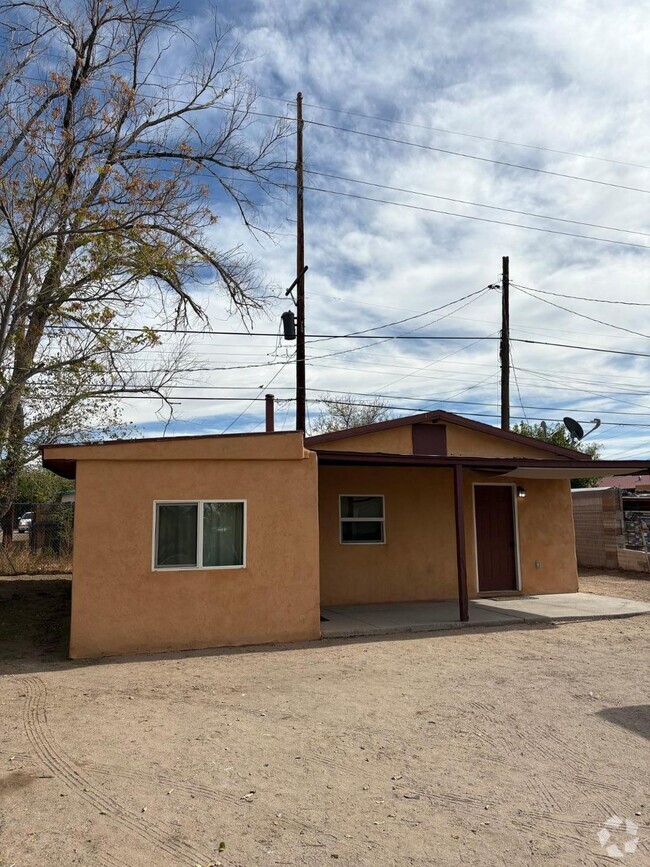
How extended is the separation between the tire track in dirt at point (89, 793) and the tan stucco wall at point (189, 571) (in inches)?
90.9

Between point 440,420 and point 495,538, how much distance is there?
9.62ft

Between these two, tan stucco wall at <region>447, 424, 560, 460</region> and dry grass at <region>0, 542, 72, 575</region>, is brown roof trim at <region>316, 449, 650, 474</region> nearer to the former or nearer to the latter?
tan stucco wall at <region>447, 424, 560, 460</region>

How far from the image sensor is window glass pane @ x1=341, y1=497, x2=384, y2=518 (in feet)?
43.1

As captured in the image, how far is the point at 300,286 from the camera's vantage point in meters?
16.7

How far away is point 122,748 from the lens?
5285 millimetres

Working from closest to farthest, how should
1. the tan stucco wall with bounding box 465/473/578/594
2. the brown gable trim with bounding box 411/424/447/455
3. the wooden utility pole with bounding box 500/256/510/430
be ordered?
the brown gable trim with bounding box 411/424/447/455 < the tan stucco wall with bounding box 465/473/578/594 < the wooden utility pole with bounding box 500/256/510/430

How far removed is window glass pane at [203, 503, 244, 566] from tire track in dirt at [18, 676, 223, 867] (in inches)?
127

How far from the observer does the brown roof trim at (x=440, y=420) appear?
11742 mm

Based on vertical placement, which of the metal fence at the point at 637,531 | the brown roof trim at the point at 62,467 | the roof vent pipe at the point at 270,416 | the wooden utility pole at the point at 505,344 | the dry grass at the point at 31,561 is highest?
the wooden utility pole at the point at 505,344

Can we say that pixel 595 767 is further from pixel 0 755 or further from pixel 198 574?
pixel 198 574

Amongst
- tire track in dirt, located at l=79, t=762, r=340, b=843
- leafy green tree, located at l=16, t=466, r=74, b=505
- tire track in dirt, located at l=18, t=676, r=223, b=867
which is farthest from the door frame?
leafy green tree, located at l=16, t=466, r=74, b=505

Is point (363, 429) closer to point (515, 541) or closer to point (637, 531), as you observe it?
point (515, 541)

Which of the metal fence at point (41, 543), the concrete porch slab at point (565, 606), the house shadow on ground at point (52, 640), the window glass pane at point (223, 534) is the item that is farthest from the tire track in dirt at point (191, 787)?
the metal fence at point (41, 543)

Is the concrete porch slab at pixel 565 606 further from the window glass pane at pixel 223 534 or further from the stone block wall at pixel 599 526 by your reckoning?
the stone block wall at pixel 599 526
